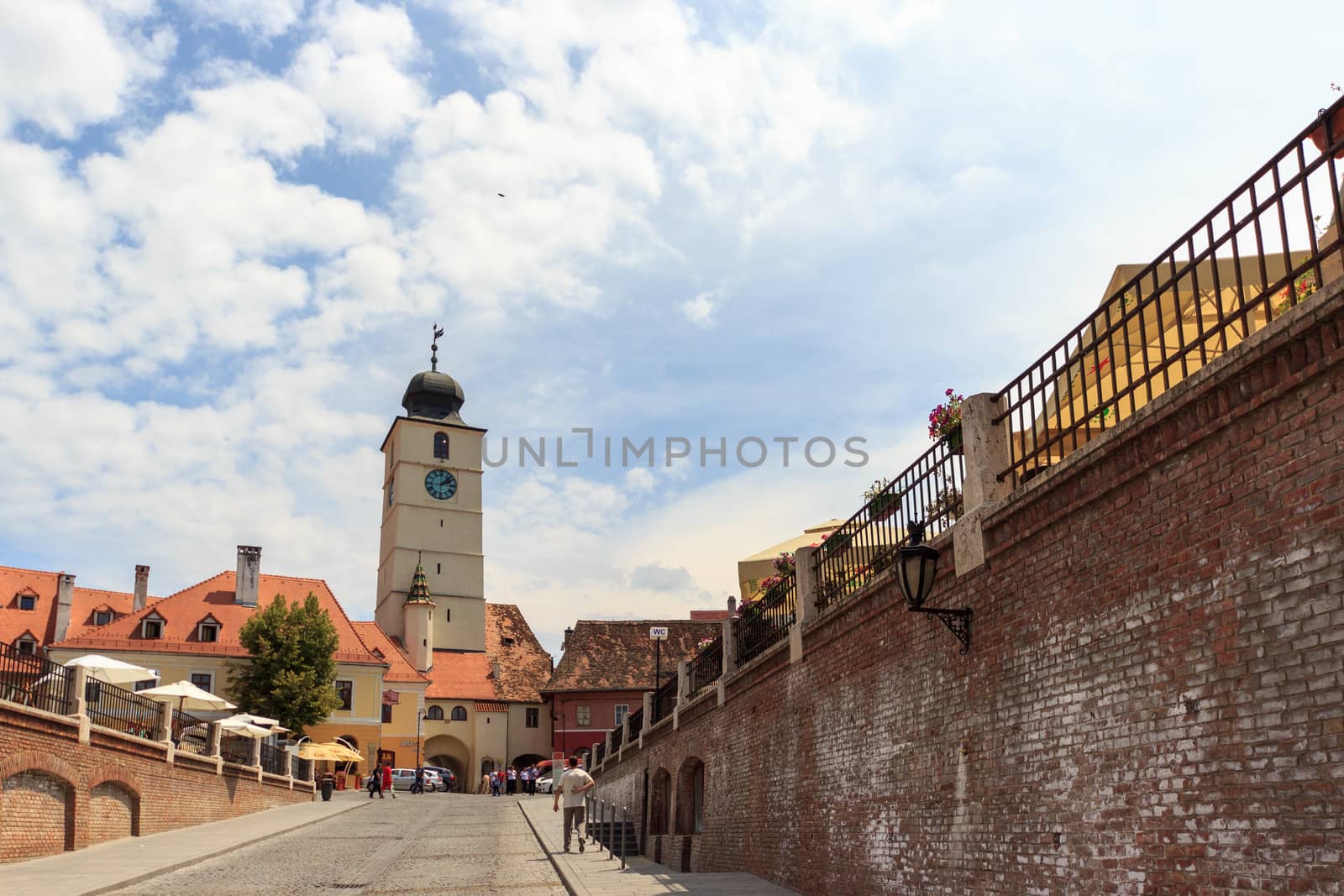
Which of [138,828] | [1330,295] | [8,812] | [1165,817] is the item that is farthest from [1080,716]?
[138,828]

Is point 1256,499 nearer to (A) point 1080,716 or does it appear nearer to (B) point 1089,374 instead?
(A) point 1080,716

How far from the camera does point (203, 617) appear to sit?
56.1 m

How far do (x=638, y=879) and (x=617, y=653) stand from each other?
178 feet

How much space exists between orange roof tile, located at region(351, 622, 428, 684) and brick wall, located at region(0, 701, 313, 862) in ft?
119

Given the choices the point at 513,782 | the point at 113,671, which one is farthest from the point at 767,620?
the point at 513,782

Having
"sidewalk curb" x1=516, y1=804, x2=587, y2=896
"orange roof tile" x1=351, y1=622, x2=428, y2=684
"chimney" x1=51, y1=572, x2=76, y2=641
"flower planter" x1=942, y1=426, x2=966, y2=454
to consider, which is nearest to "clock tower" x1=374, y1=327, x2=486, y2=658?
"orange roof tile" x1=351, y1=622, x2=428, y2=684

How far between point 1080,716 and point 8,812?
53.9 feet

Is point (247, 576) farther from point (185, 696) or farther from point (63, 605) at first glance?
point (185, 696)

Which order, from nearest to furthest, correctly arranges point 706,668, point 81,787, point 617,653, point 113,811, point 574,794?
point 81,787, point 574,794, point 113,811, point 706,668, point 617,653

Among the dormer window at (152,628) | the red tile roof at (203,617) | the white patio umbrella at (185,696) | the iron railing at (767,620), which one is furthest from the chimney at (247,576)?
the iron railing at (767,620)

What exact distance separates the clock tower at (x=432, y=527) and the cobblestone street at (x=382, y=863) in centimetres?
4698

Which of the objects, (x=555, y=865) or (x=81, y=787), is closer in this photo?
(x=555, y=865)

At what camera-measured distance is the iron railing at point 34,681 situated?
17.1m

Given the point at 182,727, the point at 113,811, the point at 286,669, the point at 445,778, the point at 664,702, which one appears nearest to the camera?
the point at 113,811
